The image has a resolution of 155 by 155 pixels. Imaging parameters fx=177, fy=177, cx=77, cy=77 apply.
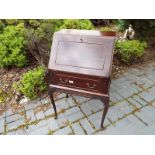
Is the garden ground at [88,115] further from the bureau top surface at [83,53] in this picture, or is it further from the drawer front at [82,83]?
the bureau top surface at [83,53]

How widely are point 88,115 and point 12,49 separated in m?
2.08

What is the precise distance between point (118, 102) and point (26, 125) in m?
1.52

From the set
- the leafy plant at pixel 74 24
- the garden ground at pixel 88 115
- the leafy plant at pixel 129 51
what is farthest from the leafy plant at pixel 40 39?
the leafy plant at pixel 129 51

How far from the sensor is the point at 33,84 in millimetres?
3061

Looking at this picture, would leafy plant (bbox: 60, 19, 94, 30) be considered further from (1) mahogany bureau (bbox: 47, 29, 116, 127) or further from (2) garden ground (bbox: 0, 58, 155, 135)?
(1) mahogany bureau (bbox: 47, 29, 116, 127)

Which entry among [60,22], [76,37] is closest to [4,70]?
[60,22]

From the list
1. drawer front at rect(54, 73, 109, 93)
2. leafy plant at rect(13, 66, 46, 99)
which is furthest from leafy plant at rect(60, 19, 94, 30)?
drawer front at rect(54, 73, 109, 93)

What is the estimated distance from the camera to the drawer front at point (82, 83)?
2.08 metres

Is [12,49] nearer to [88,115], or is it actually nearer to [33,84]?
[33,84]

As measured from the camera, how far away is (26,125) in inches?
107

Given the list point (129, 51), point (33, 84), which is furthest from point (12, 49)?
point (129, 51)

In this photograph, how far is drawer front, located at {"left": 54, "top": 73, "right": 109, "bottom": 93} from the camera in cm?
208
